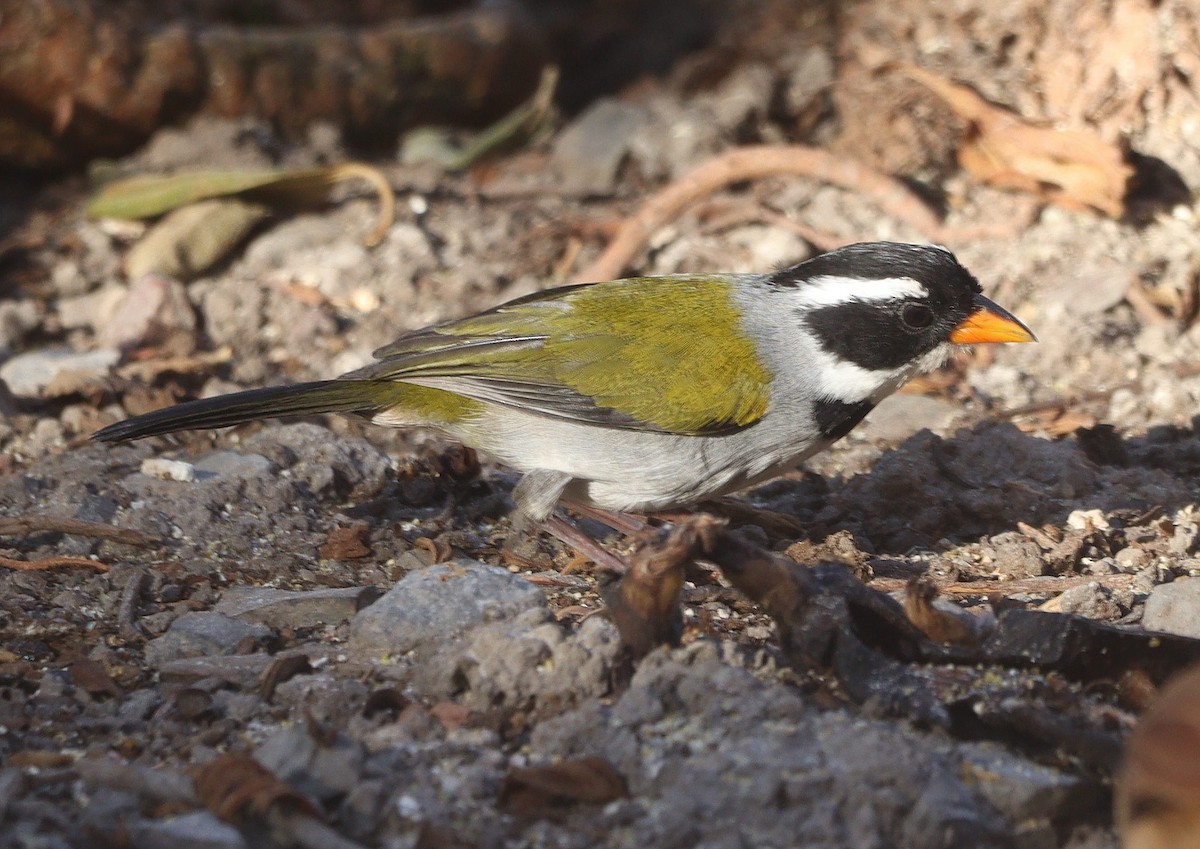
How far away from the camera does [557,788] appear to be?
3246mm

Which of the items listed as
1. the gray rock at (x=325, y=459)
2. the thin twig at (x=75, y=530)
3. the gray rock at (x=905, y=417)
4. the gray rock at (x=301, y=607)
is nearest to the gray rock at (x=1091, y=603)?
the gray rock at (x=905, y=417)

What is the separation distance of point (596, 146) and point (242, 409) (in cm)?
405

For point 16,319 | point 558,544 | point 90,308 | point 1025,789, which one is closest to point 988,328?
point 558,544

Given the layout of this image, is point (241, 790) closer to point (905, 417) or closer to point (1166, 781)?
point (1166, 781)

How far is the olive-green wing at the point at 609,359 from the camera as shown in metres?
4.98

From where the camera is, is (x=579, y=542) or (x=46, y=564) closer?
(x=46, y=564)

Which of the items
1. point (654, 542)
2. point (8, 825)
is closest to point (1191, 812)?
point (654, 542)

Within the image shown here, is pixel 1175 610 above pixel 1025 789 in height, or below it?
below

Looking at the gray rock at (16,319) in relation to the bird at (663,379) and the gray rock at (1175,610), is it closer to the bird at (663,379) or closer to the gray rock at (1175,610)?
the bird at (663,379)

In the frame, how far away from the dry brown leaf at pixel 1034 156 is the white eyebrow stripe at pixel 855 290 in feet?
8.32

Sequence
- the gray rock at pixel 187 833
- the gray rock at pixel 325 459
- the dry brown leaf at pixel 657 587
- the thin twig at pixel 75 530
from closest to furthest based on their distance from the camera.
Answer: the gray rock at pixel 187 833, the dry brown leaf at pixel 657 587, the thin twig at pixel 75 530, the gray rock at pixel 325 459

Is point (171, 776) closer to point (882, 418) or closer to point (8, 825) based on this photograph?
point (8, 825)

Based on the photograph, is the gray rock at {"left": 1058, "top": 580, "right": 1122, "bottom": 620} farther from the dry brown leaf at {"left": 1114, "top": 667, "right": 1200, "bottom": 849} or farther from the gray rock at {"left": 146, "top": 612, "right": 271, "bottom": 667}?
the gray rock at {"left": 146, "top": 612, "right": 271, "bottom": 667}

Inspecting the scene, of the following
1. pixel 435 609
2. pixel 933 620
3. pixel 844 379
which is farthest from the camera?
pixel 844 379
